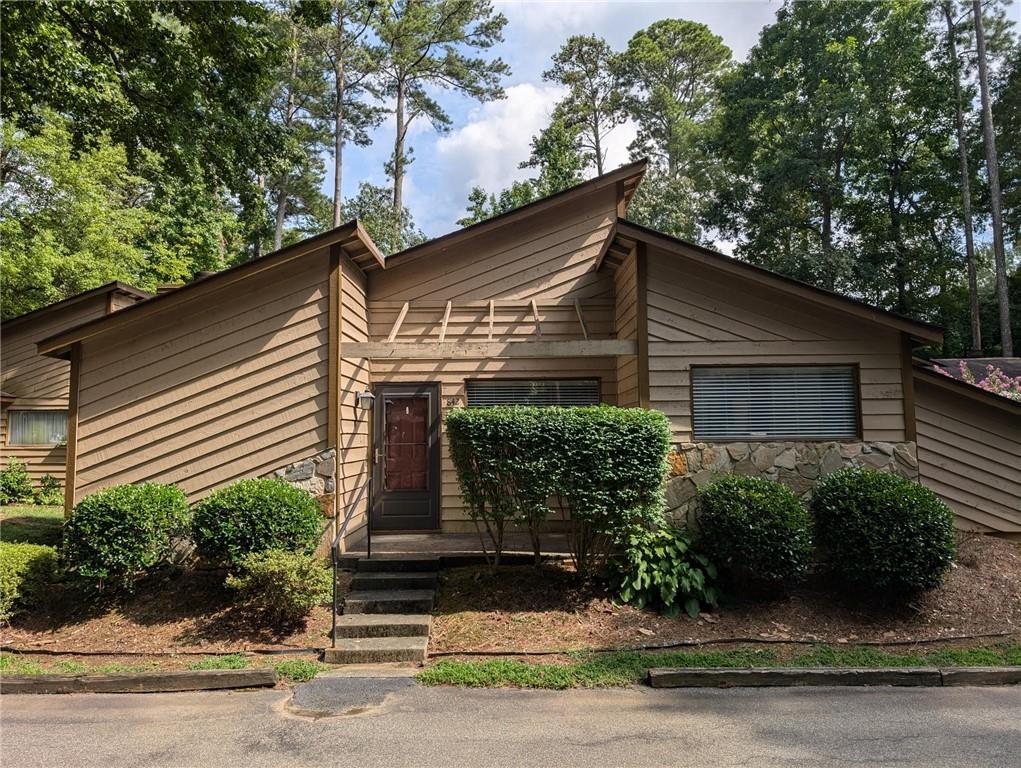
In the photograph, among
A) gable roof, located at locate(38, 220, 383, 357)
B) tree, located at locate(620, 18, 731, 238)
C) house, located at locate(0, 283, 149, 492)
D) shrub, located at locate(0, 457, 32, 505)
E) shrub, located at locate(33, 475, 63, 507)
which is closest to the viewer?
gable roof, located at locate(38, 220, 383, 357)

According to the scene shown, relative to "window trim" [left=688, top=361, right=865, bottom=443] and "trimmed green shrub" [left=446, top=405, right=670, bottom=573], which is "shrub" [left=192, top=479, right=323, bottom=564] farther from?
"window trim" [left=688, top=361, right=865, bottom=443]

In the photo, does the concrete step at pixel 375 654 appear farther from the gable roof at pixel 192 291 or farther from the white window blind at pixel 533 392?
the gable roof at pixel 192 291

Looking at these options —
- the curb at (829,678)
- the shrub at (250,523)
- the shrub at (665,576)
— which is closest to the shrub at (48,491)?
the shrub at (250,523)

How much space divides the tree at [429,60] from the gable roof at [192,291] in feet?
61.5

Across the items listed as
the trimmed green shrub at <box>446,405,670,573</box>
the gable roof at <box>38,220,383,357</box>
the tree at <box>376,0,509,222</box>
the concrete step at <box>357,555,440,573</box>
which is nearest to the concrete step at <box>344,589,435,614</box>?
the concrete step at <box>357,555,440,573</box>

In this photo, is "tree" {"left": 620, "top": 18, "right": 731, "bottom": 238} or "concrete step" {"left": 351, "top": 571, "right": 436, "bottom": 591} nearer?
"concrete step" {"left": 351, "top": 571, "right": 436, "bottom": 591}

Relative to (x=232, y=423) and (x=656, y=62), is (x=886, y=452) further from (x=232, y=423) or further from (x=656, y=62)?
(x=656, y=62)

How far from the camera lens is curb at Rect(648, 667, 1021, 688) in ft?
15.6

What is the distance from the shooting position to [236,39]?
804 centimetres

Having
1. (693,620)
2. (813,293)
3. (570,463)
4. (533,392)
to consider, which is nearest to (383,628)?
(570,463)

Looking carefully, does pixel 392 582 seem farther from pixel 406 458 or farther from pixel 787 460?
pixel 787 460

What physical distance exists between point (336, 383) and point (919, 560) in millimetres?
6451

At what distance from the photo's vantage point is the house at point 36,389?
13.6 m

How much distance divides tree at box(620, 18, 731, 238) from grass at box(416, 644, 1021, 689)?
80.4 feet
